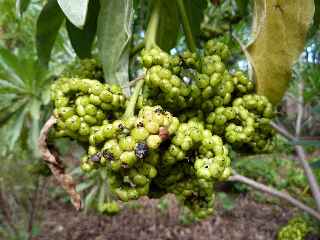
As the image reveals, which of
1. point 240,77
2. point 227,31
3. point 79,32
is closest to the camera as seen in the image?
point 240,77

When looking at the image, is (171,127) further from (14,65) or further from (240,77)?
(14,65)

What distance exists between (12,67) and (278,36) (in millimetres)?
1774

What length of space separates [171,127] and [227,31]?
3.96 feet

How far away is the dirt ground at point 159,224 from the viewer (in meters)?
4.10

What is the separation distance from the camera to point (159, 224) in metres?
4.38

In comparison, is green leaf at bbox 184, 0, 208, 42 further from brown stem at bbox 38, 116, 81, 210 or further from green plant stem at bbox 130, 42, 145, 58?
brown stem at bbox 38, 116, 81, 210

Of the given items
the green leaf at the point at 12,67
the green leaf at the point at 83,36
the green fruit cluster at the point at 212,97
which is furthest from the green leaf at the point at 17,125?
the green fruit cluster at the point at 212,97

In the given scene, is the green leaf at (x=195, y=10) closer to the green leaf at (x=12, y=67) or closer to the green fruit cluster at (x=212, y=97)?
the green fruit cluster at (x=212, y=97)

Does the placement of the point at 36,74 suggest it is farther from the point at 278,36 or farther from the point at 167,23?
the point at 278,36

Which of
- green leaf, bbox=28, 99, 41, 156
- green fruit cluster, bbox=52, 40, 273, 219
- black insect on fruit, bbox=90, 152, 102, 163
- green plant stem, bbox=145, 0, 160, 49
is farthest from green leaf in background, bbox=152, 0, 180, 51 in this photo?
green leaf, bbox=28, 99, 41, 156

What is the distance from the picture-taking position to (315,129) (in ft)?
18.1

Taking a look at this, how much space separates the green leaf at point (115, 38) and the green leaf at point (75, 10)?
0.11 meters

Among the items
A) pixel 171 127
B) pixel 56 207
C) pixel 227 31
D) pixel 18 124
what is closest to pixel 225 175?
pixel 171 127

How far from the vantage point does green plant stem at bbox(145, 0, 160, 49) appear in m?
0.77
